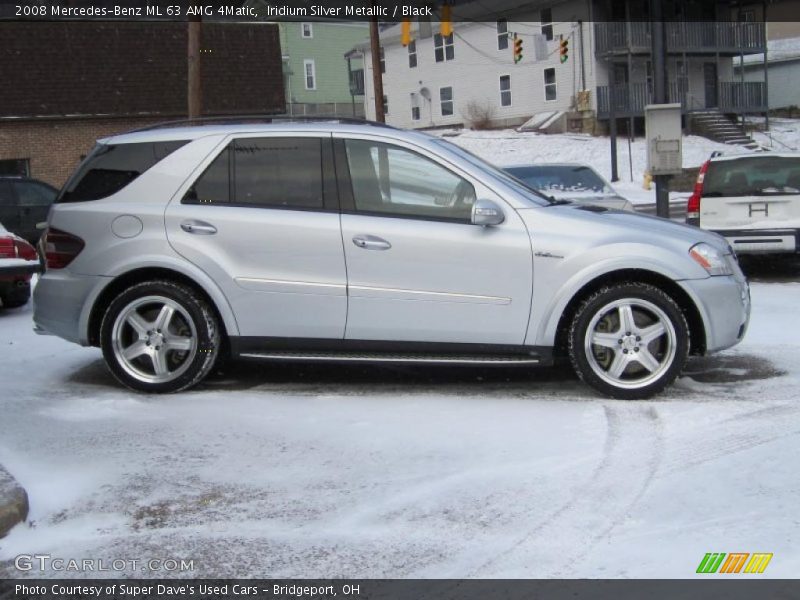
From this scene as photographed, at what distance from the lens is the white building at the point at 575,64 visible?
39781 millimetres

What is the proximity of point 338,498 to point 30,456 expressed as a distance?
1794mm

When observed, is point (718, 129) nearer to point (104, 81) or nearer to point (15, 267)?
point (104, 81)

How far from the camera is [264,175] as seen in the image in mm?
6418

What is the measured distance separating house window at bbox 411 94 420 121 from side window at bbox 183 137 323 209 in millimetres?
43950

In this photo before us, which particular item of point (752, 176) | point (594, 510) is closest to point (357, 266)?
point (594, 510)

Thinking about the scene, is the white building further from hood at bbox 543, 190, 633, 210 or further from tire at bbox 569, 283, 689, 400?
tire at bbox 569, 283, 689, 400

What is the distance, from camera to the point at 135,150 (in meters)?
6.58

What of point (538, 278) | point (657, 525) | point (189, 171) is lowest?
point (657, 525)

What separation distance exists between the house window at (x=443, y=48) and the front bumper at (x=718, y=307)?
42.5 metres

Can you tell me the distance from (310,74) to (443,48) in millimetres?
9977

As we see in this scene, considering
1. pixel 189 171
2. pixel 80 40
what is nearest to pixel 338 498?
pixel 189 171

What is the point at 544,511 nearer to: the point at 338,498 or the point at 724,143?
the point at 338,498

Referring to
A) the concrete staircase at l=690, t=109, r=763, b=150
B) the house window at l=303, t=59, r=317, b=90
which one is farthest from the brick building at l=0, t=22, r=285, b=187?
the house window at l=303, t=59, r=317, b=90

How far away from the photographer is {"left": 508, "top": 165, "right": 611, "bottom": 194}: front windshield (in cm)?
1205
